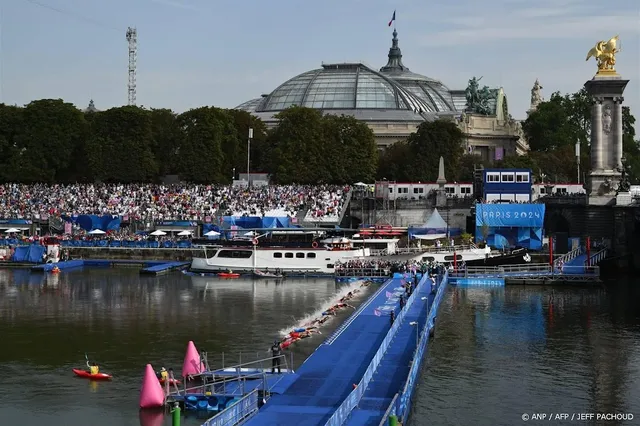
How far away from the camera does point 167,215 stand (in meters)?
116

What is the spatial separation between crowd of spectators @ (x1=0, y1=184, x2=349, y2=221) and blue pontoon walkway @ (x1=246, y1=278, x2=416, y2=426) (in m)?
54.7

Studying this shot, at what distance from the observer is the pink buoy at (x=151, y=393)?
42.6 m

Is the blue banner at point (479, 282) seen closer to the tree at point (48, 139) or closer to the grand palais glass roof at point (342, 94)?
the tree at point (48, 139)

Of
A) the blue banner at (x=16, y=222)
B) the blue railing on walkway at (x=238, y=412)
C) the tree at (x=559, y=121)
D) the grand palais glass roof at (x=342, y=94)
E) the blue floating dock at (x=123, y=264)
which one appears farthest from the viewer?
the grand palais glass roof at (x=342, y=94)

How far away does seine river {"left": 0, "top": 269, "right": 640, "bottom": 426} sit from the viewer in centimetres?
4419

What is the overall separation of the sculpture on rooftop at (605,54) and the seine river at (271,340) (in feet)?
86.0

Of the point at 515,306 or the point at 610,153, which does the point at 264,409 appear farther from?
the point at 610,153

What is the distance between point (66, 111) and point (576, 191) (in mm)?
64022

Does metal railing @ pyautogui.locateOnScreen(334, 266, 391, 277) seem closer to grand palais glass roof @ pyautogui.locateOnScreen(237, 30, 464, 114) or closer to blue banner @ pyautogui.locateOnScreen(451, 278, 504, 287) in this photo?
blue banner @ pyautogui.locateOnScreen(451, 278, 504, 287)

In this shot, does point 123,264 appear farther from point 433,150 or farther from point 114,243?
point 433,150

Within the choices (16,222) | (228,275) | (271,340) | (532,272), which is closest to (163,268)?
(228,275)

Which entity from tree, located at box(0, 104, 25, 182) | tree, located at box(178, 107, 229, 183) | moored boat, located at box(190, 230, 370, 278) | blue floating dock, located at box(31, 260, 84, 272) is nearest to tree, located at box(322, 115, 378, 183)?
tree, located at box(178, 107, 229, 183)

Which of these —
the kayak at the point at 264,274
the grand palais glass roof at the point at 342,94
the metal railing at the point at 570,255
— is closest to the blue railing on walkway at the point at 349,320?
the kayak at the point at 264,274

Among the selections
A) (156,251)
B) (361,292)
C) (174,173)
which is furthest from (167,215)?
(361,292)
